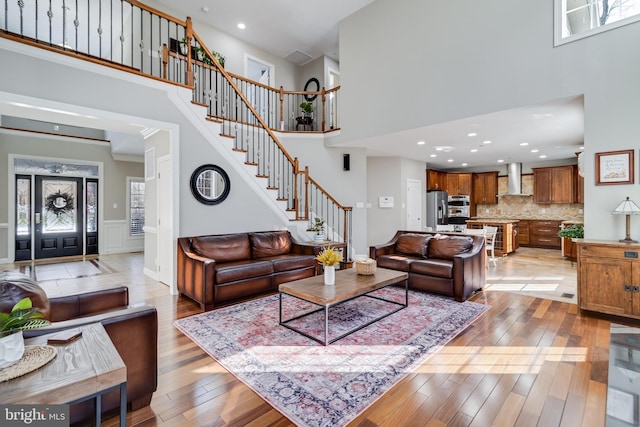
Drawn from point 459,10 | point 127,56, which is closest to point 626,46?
point 459,10

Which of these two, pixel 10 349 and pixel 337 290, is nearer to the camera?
pixel 10 349

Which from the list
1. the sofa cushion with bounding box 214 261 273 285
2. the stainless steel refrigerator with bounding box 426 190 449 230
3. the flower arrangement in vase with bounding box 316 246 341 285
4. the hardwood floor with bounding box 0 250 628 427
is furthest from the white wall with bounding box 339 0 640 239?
the stainless steel refrigerator with bounding box 426 190 449 230

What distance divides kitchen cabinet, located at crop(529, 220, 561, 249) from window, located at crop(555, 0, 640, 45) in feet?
20.7

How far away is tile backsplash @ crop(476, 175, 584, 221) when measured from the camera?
8797 millimetres

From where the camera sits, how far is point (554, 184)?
8.77 metres

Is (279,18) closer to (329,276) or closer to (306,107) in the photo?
(306,107)

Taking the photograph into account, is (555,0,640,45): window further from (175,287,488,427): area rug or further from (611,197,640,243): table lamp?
(175,287,488,427): area rug

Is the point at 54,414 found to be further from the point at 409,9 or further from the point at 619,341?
the point at 409,9

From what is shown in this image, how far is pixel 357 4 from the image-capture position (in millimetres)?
6062

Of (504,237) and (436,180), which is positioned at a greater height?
(436,180)

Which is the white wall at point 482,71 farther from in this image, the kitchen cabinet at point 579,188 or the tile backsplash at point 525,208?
the tile backsplash at point 525,208

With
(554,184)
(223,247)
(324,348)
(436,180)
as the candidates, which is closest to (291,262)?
(223,247)

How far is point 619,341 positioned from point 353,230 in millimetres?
5317

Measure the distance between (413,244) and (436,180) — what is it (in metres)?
5.73
